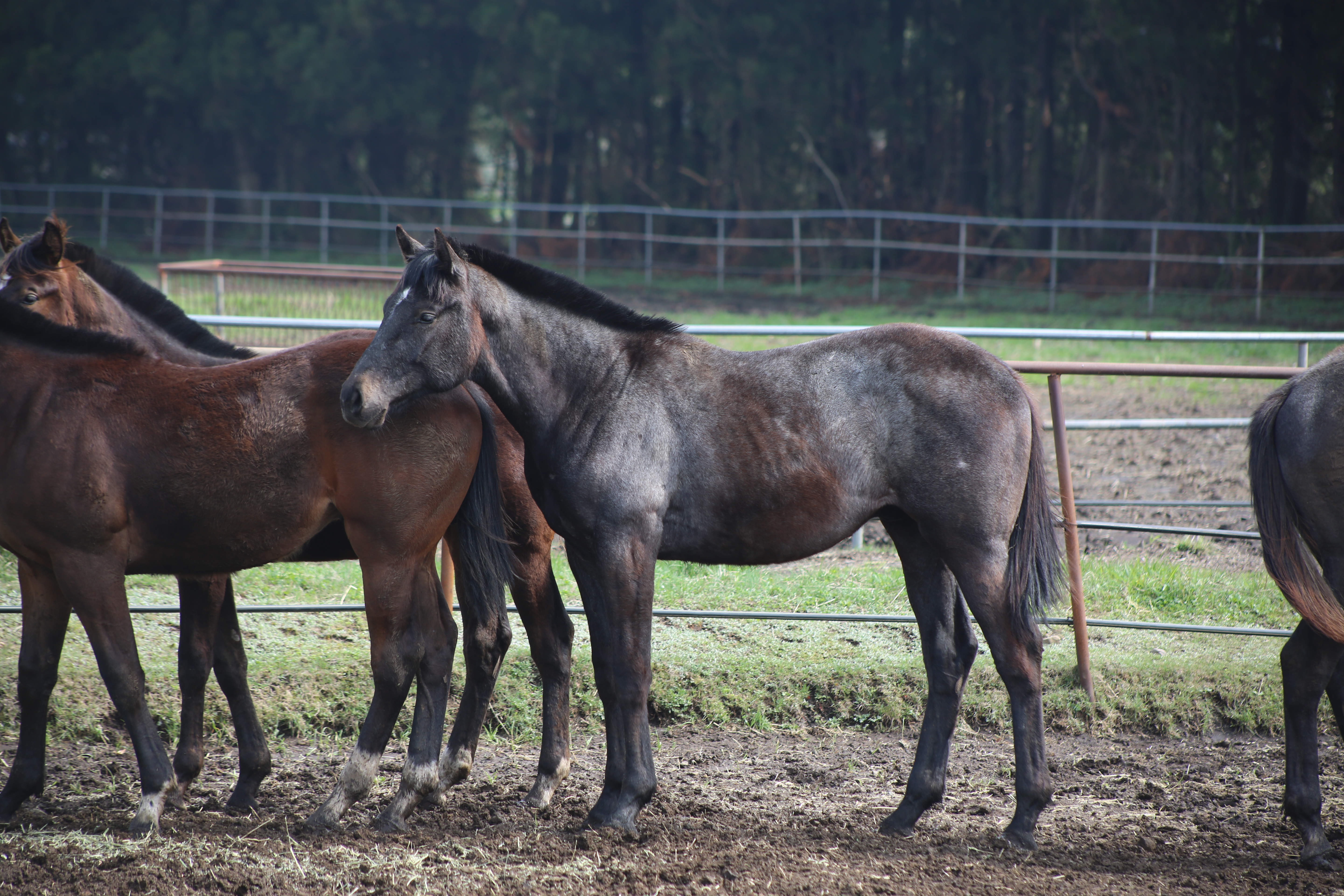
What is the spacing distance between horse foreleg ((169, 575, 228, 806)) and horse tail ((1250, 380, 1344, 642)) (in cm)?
357

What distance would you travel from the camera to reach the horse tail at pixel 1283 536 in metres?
3.42

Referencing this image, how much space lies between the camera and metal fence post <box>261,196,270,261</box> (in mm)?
20359

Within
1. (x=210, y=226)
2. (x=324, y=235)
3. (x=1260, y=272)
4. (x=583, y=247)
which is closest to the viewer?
(x=1260, y=272)

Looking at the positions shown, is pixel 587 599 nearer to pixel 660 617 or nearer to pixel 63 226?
pixel 660 617

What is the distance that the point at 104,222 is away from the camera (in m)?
19.5

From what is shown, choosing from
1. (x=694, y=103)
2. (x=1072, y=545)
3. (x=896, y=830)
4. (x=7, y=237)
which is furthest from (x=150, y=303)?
(x=694, y=103)

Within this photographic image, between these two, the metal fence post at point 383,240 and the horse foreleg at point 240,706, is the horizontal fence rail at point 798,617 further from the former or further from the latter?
the metal fence post at point 383,240

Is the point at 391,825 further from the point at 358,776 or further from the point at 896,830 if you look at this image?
the point at 896,830

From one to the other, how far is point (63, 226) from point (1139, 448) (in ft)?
25.0

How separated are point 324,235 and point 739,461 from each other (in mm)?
17645

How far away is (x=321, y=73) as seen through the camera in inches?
926

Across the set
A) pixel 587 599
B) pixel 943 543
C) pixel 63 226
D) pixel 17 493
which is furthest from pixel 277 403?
pixel 943 543

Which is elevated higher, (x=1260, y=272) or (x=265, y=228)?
(x=265, y=228)

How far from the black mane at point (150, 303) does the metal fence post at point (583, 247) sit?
13.2m
